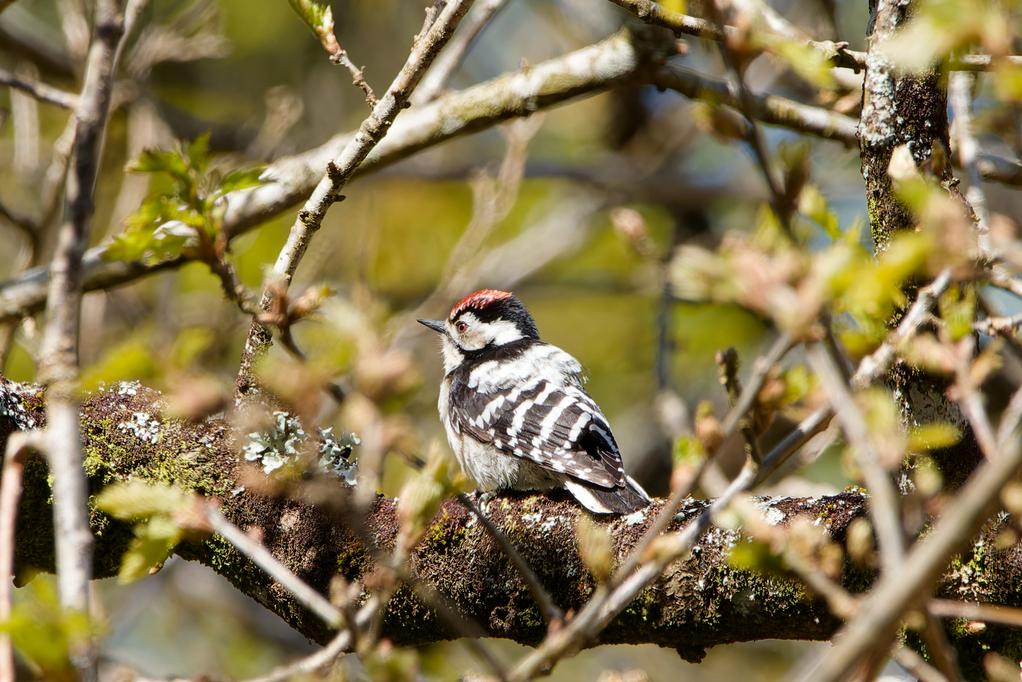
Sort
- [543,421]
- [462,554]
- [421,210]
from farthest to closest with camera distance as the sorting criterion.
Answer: [421,210]
[543,421]
[462,554]

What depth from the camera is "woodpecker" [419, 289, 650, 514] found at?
11.6 feet

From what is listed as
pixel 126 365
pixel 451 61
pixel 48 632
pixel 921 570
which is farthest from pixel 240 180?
pixel 451 61

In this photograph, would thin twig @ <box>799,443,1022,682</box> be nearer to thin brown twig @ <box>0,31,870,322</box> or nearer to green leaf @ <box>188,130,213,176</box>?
green leaf @ <box>188,130,213,176</box>

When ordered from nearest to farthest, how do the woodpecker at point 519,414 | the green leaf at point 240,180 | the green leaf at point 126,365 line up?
the green leaf at point 126,365, the green leaf at point 240,180, the woodpecker at point 519,414

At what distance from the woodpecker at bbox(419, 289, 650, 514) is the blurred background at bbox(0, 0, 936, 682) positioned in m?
0.50

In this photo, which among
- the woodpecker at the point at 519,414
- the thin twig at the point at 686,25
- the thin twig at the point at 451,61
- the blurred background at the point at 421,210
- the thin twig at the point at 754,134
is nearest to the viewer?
the thin twig at the point at 754,134

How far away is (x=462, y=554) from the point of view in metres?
2.63

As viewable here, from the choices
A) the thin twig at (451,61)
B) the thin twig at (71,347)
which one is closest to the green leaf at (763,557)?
the thin twig at (71,347)

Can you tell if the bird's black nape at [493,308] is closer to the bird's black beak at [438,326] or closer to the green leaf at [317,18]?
the bird's black beak at [438,326]

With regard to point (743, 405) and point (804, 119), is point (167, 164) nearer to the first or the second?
point (743, 405)

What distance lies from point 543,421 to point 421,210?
5.79 meters

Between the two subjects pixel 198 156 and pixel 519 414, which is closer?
pixel 198 156

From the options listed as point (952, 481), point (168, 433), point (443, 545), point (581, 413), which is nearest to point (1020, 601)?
point (952, 481)

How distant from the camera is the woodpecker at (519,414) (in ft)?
11.6
